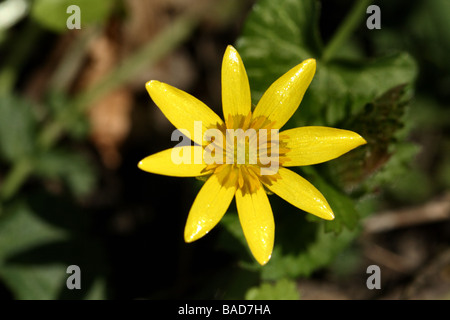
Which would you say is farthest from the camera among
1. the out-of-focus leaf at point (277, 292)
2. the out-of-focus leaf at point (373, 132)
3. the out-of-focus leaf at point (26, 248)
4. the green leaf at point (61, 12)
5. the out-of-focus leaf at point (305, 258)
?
the green leaf at point (61, 12)

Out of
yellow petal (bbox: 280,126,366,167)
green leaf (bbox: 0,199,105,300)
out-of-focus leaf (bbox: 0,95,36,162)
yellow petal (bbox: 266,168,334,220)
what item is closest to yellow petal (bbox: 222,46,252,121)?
yellow petal (bbox: 280,126,366,167)

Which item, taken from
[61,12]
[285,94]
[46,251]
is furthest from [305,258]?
[61,12]

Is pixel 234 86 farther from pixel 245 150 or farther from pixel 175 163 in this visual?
pixel 175 163

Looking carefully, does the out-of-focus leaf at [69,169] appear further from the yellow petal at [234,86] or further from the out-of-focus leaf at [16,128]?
the yellow petal at [234,86]

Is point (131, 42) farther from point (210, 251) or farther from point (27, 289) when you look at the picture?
point (27, 289)

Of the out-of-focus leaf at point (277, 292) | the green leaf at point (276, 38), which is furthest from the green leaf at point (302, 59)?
the out-of-focus leaf at point (277, 292)

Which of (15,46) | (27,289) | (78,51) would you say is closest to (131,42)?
(78,51)
